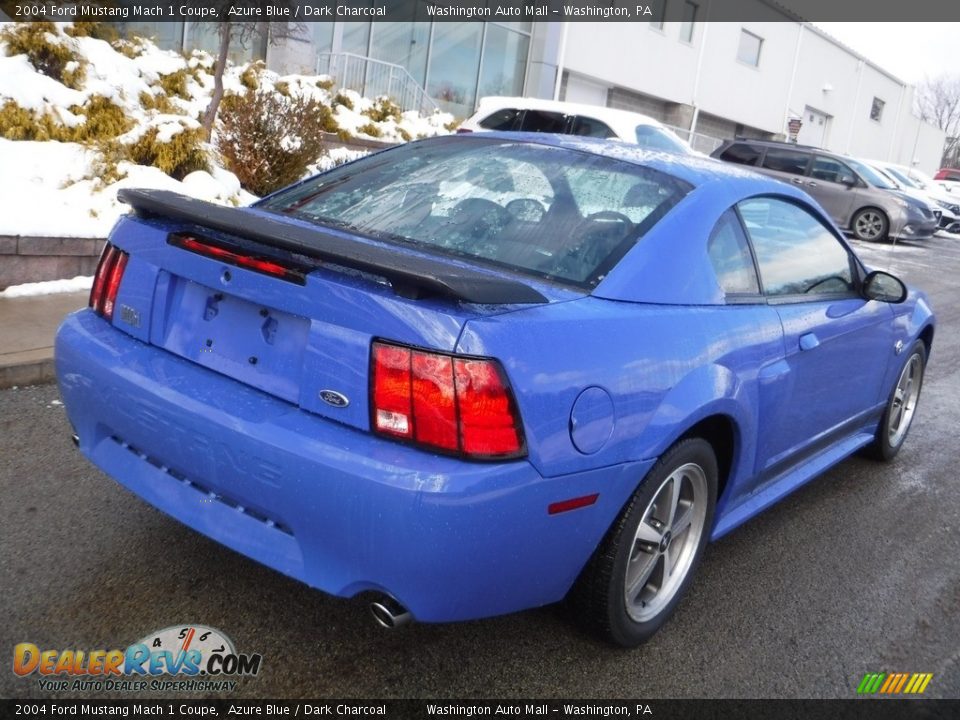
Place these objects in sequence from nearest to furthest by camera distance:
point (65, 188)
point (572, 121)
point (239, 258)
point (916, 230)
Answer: point (239, 258) < point (65, 188) < point (572, 121) < point (916, 230)

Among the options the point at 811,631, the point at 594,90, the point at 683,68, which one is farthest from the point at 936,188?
the point at 811,631

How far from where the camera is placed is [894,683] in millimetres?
2922

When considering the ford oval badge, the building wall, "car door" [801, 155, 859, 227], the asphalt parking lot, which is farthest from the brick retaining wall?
the building wall

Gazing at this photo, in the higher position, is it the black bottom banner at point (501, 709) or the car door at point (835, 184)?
the car door at point (835, 184)

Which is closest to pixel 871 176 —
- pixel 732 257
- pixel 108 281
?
pixel 732 257

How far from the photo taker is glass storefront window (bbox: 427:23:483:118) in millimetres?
20031

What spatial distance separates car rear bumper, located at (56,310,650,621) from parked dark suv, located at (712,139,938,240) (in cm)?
1709

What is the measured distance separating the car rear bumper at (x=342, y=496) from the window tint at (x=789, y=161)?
56.6 feet

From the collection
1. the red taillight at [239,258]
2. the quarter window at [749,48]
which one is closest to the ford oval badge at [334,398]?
the red taillight at [239,258]

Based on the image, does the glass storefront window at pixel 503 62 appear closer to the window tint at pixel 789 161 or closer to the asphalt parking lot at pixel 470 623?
the window tint at pixel 789 161

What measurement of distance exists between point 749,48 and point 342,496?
31749 millimetres

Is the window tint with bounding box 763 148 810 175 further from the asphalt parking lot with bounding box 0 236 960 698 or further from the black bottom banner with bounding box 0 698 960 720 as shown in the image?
the black bottom banner with bounding box 0 698 960 720

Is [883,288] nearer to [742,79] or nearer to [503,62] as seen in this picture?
[503,62]

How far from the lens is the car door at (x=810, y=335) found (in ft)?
11.1
